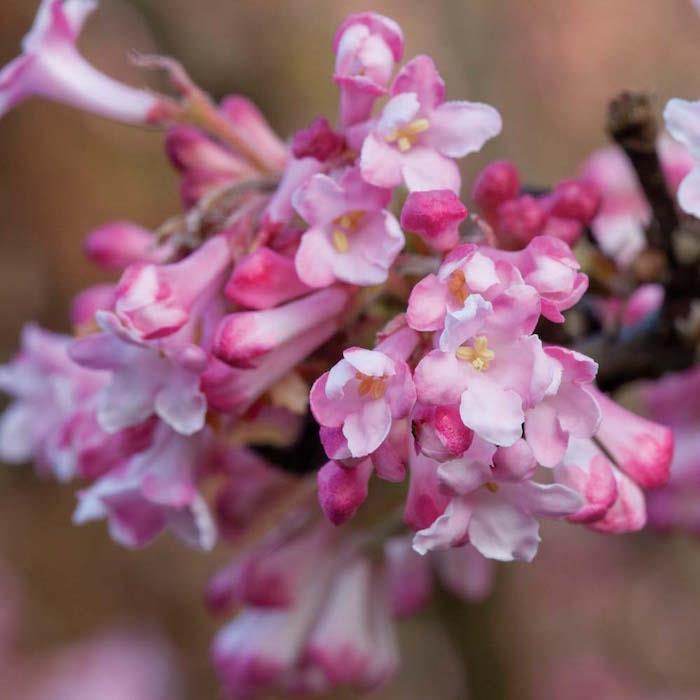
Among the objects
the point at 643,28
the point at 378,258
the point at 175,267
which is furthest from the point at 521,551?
the point at 643,28

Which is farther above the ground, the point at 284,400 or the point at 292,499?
the point at 284,400

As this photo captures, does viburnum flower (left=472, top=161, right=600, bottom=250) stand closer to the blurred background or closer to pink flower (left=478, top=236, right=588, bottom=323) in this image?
pink flower (left=478, top=236, right=588, bottom=323)

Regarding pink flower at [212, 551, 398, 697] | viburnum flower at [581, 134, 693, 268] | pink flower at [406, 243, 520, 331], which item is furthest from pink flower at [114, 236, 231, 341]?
viburnum flower at [581, 134, 693, 268]

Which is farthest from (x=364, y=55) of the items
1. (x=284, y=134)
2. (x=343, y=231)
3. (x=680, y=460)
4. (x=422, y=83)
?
(x=284, y=134)

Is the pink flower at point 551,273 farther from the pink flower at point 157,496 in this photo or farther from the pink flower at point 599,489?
the pink flower at point 157,496

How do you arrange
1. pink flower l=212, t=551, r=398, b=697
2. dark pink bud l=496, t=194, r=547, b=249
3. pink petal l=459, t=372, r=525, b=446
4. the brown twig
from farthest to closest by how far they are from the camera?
1. pink flower l=212, t=551, r=398, b=697
2. the brown twig
3. dark pink bud l=496, t=194, r=547, b=249
4. pink petal l=459, t=372, r=525, b=446

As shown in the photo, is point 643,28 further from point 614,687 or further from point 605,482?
point 605,482
